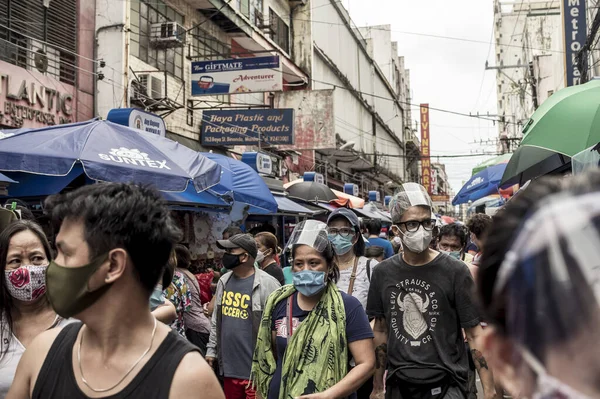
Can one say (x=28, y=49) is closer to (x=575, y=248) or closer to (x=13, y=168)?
(x=13, y=168)

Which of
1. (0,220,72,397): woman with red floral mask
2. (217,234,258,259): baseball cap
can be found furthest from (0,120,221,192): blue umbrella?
(0,220,72,397): woman with red floral mask

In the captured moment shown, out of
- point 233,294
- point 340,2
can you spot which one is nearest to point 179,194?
point 233,294

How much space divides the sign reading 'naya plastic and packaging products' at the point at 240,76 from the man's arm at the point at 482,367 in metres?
12.2

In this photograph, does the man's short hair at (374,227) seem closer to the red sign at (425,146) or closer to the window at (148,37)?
the window at (148,37)

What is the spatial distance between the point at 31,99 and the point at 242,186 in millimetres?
4973

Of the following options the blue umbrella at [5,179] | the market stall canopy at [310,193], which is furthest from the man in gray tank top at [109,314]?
the market stall canopy at [310,193]

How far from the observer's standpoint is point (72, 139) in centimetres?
592

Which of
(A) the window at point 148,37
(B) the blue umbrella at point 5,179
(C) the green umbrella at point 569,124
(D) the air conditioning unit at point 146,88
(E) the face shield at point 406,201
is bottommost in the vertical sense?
(E) the face shield at point 406,201

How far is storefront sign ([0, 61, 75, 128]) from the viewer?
34.4ft

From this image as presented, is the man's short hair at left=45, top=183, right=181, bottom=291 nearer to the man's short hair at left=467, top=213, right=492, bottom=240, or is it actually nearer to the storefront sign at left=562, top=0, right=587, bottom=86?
the man's short hair at left=467, top=213, right=492, bottom=240

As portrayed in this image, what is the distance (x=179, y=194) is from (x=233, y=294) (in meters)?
2.03

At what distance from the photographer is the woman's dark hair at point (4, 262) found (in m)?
3.10

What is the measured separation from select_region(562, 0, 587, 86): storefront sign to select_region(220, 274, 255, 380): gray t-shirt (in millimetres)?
13354

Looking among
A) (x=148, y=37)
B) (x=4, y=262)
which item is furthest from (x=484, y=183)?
(x=4, y=262)
